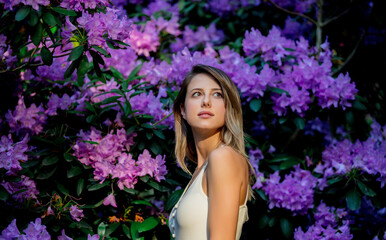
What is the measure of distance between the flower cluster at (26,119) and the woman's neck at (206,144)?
1132 millimetres

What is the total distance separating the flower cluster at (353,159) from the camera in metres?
2.58

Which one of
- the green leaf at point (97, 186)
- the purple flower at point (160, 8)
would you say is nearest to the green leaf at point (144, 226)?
the green leaf at point (97, 186)

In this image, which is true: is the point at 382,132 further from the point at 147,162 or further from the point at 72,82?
the point at 72,82

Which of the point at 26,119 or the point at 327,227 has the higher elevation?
the point at 26,119

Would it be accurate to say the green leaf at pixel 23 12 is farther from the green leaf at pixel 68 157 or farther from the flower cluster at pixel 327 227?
the flower cluster at pixel 327 227

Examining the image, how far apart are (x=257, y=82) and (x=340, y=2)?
1480 mm

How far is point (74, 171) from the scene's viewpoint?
2.39 metres

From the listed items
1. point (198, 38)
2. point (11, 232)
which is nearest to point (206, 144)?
point (11, 232)

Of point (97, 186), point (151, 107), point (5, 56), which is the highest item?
point (5, 56)

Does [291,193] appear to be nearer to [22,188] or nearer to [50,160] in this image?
[50,160]

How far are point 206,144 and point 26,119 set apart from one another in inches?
47.6

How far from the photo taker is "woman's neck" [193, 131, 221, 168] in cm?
192

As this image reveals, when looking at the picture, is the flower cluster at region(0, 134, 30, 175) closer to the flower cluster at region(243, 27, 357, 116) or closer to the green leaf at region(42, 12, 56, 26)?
the green leaf at region(42, 12, 56, 26)

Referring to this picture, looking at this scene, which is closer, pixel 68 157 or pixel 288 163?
pixel 68 157
